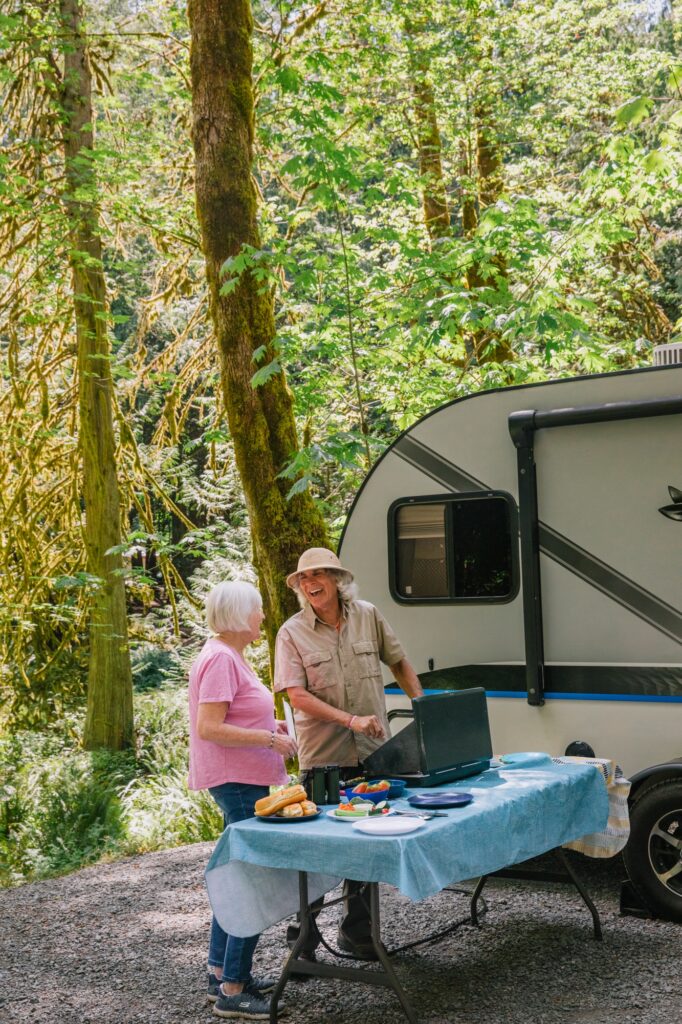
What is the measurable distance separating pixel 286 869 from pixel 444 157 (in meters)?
11.6

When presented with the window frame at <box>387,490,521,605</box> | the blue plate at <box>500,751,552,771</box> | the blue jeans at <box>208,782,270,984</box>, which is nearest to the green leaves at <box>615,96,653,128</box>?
the window frame at <box>387,490,521,605</box>

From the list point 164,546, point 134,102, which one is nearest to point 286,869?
point 164,546

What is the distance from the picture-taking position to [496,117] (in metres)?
12.7

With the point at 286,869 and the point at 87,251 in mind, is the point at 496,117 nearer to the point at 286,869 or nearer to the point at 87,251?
the point at 87,251

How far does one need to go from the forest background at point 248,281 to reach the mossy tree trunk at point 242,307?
0.07 feet

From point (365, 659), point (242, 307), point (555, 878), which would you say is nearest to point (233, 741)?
point (365, 659)

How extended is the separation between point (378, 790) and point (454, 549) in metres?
2.34

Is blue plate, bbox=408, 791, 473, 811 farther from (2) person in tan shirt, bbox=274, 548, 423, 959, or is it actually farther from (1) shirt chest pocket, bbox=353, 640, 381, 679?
(1) shirt chest pocket, bbox=353, 640, 381, 679

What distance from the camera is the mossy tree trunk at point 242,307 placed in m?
8.16

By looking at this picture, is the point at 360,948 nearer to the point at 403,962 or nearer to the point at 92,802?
the point at 403,962

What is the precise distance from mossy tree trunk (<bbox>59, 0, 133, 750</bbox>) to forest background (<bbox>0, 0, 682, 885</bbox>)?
0.12 ft

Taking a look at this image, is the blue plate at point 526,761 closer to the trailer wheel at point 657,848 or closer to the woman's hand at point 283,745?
the trailer wheel at point 657,848

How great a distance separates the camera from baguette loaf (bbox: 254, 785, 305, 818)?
13.2 ft

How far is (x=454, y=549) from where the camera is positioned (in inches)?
249
